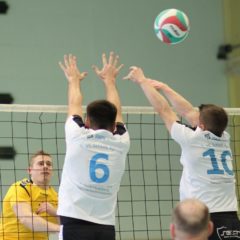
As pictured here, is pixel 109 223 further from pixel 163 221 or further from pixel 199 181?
pixel 163 221

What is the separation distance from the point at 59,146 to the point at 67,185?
6080 millimetres

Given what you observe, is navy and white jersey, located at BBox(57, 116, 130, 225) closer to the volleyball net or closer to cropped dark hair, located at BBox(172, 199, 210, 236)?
cropped dark hair, located at BBox(172, 199, 210, 236)

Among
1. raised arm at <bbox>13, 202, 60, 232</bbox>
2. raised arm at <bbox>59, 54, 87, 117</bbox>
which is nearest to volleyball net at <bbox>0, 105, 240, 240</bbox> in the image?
raised arm at <bbox>13, 202, 60, 232</bbox>

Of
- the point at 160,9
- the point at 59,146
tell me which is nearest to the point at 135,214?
the point at 59,146

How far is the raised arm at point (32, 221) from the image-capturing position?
6.45m

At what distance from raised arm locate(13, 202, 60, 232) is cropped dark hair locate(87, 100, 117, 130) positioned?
176 cm

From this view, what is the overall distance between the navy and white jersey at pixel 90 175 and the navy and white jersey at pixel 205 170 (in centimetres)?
64

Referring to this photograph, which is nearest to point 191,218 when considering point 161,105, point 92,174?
point 92,174

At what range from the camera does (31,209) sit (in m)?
6.61

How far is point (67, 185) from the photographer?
498cm

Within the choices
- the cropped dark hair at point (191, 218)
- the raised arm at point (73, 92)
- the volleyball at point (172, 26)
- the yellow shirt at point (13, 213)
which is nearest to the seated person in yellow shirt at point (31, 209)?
the yellow shirt at point (13, 213)

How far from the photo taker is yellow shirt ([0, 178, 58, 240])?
6562mm

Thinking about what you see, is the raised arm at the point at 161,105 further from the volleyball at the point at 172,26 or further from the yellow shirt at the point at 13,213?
the yellow shirt at the point at 13,213

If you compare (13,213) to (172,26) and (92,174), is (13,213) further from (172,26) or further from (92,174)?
(172,26)
